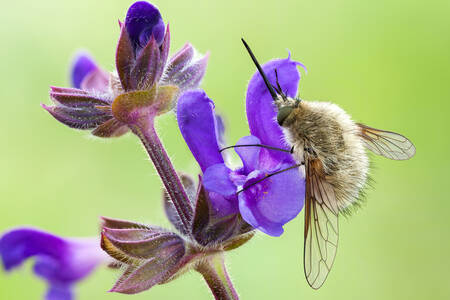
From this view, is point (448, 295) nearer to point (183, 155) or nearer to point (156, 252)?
point (183, 155)

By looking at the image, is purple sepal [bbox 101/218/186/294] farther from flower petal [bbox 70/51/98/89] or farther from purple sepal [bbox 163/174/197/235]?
flower petal [bbox 70/51/98/89]

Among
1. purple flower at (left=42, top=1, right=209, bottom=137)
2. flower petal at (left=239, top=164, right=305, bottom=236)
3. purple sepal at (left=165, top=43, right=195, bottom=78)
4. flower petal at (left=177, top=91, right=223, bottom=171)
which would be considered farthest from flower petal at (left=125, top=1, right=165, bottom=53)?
flower petal at (left=239, top=164, right=305, bottom=236)

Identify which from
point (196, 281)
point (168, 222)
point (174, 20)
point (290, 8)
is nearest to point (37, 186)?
point (196, 281)

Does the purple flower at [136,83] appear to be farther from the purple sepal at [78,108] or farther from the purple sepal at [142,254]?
the purple sepal at [142,254]

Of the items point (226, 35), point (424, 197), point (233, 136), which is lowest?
point (424, 197)

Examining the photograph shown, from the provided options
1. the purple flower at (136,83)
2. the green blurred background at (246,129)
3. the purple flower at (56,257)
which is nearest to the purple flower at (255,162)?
the purple flower at (136,83)

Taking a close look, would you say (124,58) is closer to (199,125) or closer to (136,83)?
(136,83)
